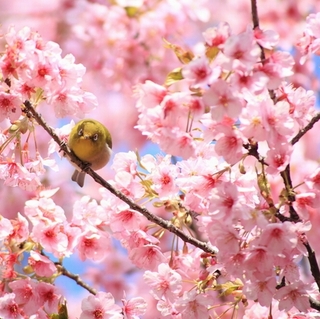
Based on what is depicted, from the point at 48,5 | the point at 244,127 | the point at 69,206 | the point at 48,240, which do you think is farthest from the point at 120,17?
the point at 244,127

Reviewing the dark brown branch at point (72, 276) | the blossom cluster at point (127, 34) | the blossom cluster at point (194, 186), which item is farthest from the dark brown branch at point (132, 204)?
the blossom cluster at point (127, 34)

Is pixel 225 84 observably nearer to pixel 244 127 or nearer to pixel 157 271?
pixel 244 127

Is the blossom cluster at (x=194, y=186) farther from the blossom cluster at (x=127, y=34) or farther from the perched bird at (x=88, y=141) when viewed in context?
the blossom cluster at (x=127, y=34)

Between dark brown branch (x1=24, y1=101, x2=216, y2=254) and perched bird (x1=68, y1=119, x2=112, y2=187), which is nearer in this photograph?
dark brown branch (x1=24, y1=101, x2=216, y2=254)

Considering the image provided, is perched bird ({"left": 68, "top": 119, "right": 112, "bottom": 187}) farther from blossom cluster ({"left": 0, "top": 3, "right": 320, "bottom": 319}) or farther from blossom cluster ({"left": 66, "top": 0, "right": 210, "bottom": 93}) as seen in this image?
blossom cluster ({"left": 66, "top": 0, "right": 210, "bottom": 93})

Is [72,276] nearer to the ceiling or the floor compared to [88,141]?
nearer to the floor

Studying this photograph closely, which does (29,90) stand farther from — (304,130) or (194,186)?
(304,130)

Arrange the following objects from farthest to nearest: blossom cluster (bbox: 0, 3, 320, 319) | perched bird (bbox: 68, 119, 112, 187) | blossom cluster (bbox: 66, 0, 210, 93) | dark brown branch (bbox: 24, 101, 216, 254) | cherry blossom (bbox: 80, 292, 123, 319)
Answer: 1. blossom cluster (bbox: 66, 0, 210, 93)
2. perched bird (bbox: 68, 119, 112, 187)
3. cherry blossom (bbox: 80, 292, 123, 319)
4. dark brown branch (bbox: 24, 101, 216, 254)
5. blossom cluster (bbox: 0, 3, 320, 319)

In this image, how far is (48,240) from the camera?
2342 millimetres

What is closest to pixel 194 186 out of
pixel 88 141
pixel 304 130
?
pixel 304 130

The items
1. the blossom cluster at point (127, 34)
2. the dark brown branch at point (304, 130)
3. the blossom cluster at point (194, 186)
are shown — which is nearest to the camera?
the blossom cluster at point (194, 186)

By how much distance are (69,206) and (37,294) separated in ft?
9.46

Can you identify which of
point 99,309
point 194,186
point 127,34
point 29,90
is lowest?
point 99,309

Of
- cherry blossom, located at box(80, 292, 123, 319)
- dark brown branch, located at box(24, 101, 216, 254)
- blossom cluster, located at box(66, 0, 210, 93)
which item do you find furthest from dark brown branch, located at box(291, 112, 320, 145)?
blossom cluster, located at box(66, 0, 210, 93)
